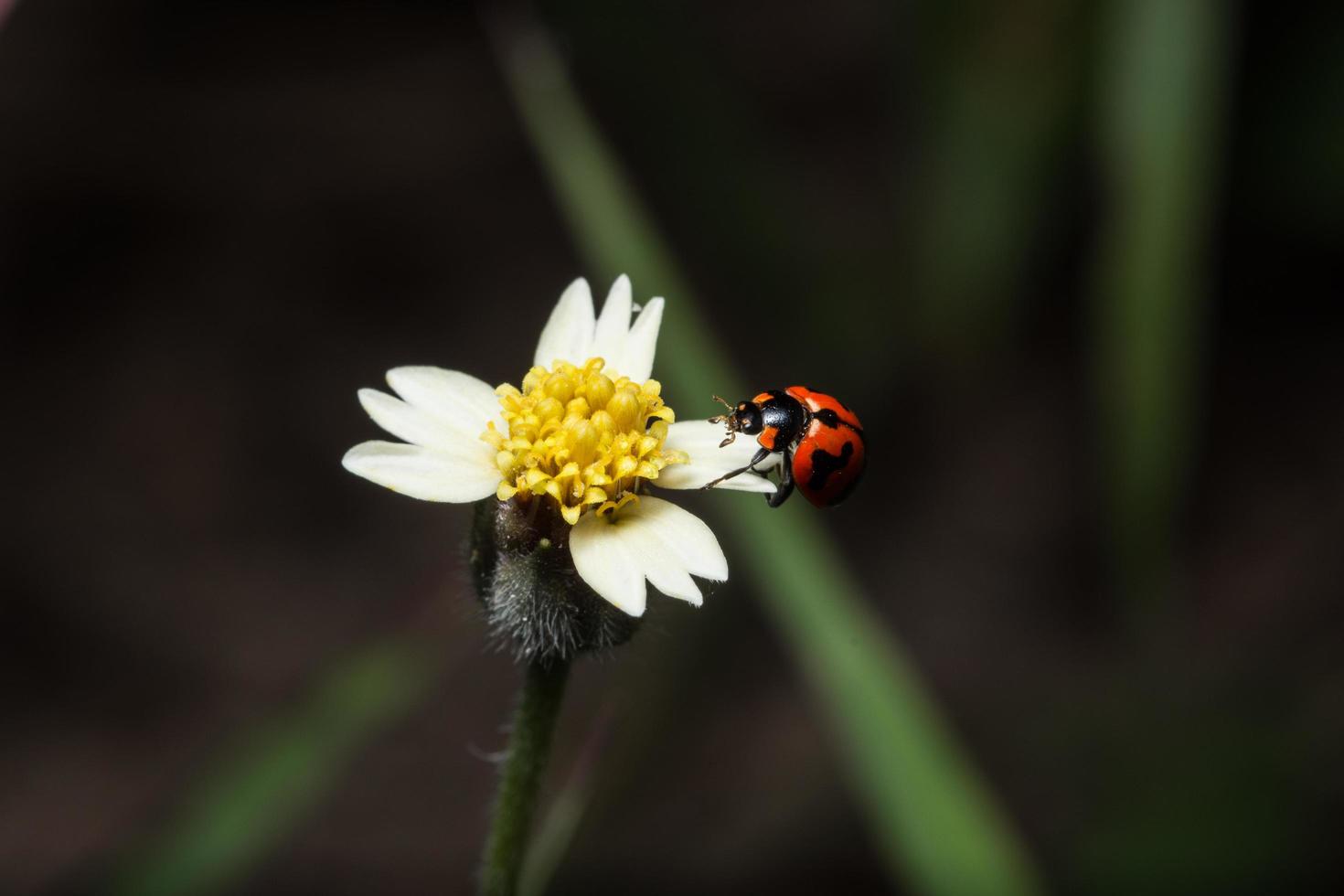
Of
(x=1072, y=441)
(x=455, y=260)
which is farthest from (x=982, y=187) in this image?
(x=455, y=260)

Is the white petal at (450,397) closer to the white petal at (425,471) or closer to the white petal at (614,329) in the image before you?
the white petal at (425,471)

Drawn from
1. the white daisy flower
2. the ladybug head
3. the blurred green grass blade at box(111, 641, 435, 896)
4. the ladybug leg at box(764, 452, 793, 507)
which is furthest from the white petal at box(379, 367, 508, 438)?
the blurred green grass blade at box(111, 641, 435, 896)

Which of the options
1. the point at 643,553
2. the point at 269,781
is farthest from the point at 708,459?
the point at 269,781

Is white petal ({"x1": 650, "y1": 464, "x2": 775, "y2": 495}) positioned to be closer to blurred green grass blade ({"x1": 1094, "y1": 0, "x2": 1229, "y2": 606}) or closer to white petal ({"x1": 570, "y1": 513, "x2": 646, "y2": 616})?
white petal ({"x1": 570, "y1": 513, "x2": 646, "y2": 616})

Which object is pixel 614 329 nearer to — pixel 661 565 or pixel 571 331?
pixel 571 331

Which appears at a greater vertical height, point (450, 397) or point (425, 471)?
point (450, 397)

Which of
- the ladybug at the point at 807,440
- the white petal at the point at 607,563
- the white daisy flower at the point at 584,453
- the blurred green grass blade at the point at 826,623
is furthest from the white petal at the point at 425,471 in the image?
the blurred green grass blade at the point at 826,623
